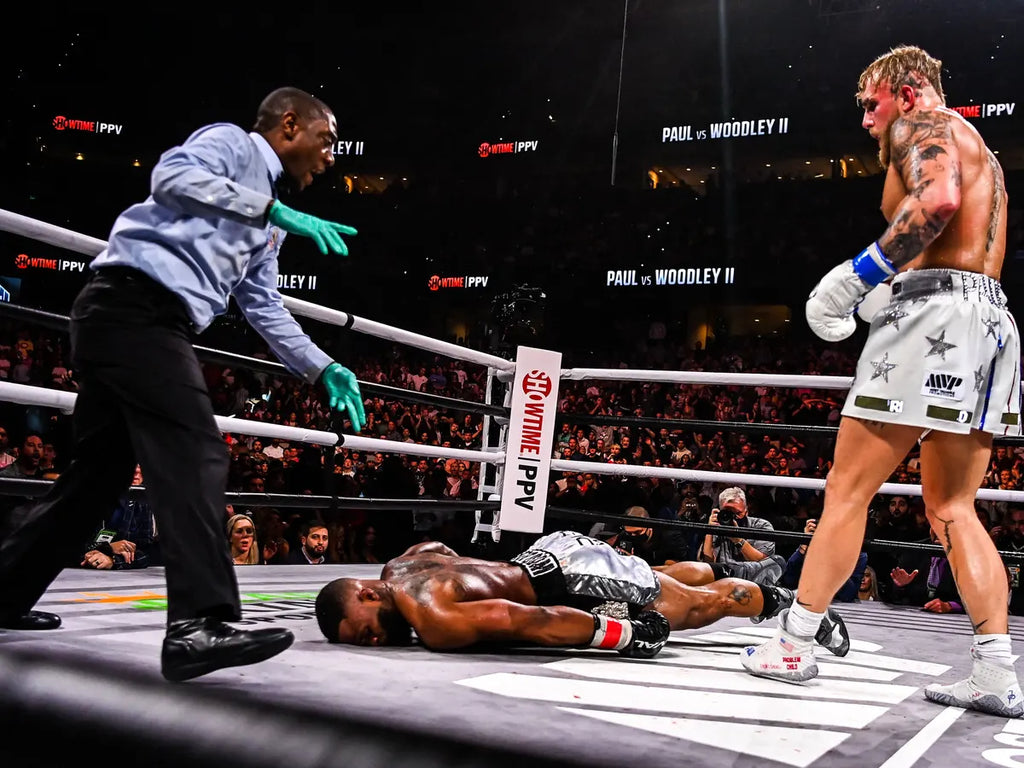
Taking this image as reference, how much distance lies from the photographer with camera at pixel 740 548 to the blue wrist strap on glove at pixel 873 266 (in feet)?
4.56

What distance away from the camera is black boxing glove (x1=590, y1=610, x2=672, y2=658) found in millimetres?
1851

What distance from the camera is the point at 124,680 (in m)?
1.13

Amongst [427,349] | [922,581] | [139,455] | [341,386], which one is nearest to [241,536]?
[427,349]

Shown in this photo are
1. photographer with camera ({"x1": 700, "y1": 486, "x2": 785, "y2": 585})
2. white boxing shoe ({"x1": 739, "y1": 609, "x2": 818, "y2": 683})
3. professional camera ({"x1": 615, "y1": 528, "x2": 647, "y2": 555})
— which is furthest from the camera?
professional camera ({"x1": 615, "y1": 528, "x2": 647, "y2": 555})

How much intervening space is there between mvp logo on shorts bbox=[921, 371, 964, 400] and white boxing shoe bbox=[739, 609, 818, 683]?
0.51 metres

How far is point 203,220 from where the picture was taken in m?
1.37

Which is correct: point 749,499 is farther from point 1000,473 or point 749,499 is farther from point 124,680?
point 124,680

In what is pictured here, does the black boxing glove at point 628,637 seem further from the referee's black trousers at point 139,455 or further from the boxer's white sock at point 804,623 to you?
the referee's black trousers at point 139,455

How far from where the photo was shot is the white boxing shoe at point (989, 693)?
1553 millimetres

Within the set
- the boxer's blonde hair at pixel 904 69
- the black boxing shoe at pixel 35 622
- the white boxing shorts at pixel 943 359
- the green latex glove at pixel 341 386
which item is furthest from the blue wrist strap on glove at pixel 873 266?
the black boxing shoe at pixel 35 622

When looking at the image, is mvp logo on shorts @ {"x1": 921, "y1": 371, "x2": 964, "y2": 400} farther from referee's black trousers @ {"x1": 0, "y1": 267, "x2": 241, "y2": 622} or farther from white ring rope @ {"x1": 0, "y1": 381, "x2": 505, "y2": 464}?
white ring rope @ {"x1": 0, "y1": 381, "x2": 505, "y2": 464}

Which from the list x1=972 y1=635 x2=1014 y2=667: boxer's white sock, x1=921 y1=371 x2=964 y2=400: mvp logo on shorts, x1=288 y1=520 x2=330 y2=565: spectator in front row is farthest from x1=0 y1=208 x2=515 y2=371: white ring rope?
x1=972 y1=635 x2=1014 y2=667: boxer's white sock

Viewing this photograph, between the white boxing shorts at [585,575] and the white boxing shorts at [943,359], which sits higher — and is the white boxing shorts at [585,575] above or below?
below

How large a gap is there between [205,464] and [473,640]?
0.69 m
